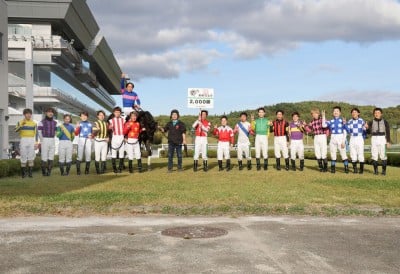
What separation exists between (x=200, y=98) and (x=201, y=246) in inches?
459

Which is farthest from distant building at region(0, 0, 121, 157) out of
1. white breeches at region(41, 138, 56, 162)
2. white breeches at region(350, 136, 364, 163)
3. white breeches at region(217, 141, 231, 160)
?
white breeches at region(350, 136, 364, 163)

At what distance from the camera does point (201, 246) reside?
5.57 metres

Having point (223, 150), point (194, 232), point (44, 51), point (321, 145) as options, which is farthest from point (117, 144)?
point (44, 51)

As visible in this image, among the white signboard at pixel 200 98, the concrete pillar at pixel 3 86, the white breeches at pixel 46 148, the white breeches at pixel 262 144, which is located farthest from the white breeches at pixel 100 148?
the concrete pillar at pixel 3 86

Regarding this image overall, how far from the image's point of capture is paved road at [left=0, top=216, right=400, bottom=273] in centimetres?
470

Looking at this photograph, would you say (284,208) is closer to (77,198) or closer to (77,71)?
(77,198)

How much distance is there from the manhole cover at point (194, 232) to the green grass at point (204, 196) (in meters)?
1.37

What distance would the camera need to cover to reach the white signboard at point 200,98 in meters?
16.8

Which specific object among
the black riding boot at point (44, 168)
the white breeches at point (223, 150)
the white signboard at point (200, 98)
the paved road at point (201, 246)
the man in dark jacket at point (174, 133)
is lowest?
the paved road at point (201, 246)

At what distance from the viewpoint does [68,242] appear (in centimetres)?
579

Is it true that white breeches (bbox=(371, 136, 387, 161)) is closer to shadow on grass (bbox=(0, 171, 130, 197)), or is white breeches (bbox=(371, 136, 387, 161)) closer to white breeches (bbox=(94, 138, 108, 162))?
shadow on grass (bbox=(0, 171, 130, 197))

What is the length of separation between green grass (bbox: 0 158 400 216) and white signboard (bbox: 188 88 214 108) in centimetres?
443

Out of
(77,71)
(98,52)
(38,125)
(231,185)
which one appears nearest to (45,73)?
(77,71)

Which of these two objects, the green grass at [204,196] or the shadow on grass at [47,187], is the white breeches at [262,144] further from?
the shadow on grass at [47,187]
